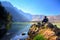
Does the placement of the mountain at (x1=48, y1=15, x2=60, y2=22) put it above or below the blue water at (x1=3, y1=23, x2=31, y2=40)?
above

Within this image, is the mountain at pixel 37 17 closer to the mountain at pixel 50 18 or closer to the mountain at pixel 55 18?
the mountain at pixel 50 18

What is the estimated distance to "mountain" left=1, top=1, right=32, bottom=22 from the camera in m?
6.20

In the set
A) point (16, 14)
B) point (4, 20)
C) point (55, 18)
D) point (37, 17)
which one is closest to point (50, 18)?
point (55, 18)

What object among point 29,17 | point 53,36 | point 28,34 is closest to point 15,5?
point 29,17

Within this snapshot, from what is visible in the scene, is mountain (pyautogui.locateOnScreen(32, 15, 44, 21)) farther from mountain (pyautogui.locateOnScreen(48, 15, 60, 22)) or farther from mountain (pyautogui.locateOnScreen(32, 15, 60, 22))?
mountain (pyautogui.locateOnScreen(48, 15, 60, 22))

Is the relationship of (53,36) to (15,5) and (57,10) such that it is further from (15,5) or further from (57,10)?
(15,5)

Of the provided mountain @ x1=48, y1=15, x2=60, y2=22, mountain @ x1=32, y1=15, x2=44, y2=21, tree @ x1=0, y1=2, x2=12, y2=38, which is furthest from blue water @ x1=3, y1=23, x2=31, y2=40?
mountain @ x1=48, y1=15, x2=60, y2=22

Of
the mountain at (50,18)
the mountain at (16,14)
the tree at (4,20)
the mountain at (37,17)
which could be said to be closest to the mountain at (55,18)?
the mountain at (50,18)

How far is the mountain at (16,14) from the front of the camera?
6195 millimetres

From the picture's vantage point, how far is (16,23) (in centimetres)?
621

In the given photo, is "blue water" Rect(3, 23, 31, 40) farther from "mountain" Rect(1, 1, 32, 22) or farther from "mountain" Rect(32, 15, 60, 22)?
"mountain" Rect(32, 15, 60, 22)

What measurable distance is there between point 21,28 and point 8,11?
0.89 meters

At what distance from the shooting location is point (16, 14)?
20.5 ft

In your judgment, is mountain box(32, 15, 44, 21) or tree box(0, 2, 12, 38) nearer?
tree box(0, 2, 12, 38)
